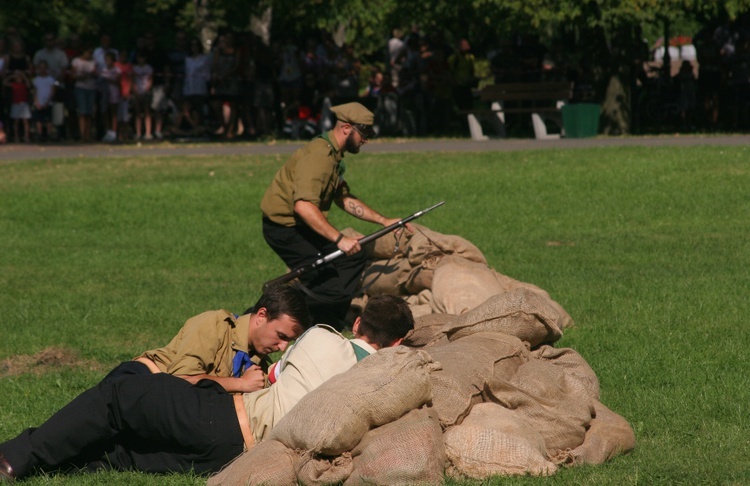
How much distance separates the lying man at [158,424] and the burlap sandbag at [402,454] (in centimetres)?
64

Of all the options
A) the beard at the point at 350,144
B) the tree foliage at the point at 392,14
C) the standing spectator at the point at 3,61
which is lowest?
the beard at the point at 350,144

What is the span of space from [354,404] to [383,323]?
49.0 inches

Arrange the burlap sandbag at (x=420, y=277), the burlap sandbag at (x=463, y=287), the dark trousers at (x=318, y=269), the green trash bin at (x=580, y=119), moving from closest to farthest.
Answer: the burlap sandbag at (x=463, y=287)
the dark trousers at (x=318, y=269)
the burlap sandbag at (x=420, y=277)
the green trash bin at (x=580, y=119)

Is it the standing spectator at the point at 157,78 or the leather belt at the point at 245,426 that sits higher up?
the standing spectator at the point at 157,78

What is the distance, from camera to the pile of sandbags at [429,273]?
9945 mm

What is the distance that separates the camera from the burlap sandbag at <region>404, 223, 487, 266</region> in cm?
1055

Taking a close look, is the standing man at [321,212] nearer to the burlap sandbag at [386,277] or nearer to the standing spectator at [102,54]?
the burlap sandbag at [386,277]

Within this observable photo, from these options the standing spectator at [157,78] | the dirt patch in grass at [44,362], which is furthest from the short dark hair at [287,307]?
the standing spectator at [157,78]

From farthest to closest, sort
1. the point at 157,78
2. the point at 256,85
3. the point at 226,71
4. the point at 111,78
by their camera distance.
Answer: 1. the point at 157,78
2. the point at 256,85
3. the point at 226,71
4. the point at 111,78

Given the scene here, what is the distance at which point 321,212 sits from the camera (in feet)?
31.6

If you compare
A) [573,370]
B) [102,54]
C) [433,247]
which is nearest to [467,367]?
[573,370]

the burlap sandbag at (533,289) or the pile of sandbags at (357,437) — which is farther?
the burlap sandbag at (533,289)

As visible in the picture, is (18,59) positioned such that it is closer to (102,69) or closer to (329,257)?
(102,69)

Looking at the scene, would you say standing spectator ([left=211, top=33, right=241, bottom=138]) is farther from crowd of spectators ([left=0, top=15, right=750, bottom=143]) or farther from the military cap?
the military cap
